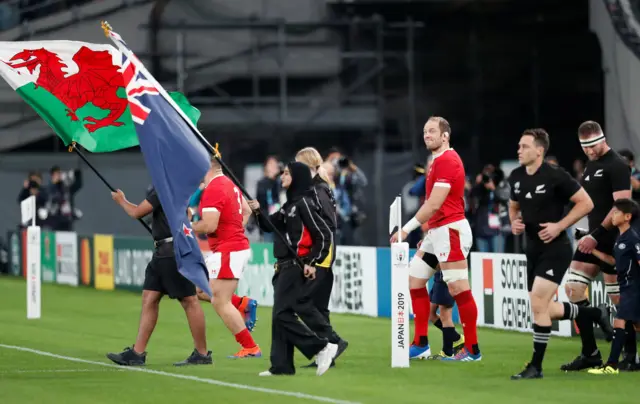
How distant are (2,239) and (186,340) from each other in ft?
A: 54.5

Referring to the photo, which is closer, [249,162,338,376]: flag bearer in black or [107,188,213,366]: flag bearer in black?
[249,162,338,376]: flag bearer in black

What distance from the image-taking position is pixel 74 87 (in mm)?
15156

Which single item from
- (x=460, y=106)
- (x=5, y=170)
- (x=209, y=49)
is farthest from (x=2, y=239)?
(x=460, y=106)

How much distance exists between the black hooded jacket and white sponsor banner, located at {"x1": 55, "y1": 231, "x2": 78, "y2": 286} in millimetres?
16168

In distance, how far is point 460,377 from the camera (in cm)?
1334

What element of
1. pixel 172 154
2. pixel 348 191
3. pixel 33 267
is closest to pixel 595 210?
pixel 172 154

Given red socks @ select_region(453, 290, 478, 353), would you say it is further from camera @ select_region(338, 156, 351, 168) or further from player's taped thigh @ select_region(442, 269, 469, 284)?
camera @ select_region(338, 156, 351, 168)

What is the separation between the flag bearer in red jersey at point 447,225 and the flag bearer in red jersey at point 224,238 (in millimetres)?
1884

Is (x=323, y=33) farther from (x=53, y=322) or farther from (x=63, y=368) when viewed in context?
(x=63, y=368)

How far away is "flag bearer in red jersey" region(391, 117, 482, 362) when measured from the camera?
14.3 m

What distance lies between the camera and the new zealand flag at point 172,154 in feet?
43.6

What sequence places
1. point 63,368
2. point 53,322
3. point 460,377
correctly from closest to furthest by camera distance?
point 460,377
point 63,368
point 53,322

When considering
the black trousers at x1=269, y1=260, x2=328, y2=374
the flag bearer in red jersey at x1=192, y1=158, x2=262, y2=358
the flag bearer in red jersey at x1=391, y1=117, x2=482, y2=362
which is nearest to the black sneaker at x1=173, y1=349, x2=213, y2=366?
the flag bearer in red jersey at x1=192, y1=158, x2=262, y2=358

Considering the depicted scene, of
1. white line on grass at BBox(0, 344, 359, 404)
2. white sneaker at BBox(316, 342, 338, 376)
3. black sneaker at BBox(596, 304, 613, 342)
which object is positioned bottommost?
white line on grass at BBox(0, 344, 359, 404)
